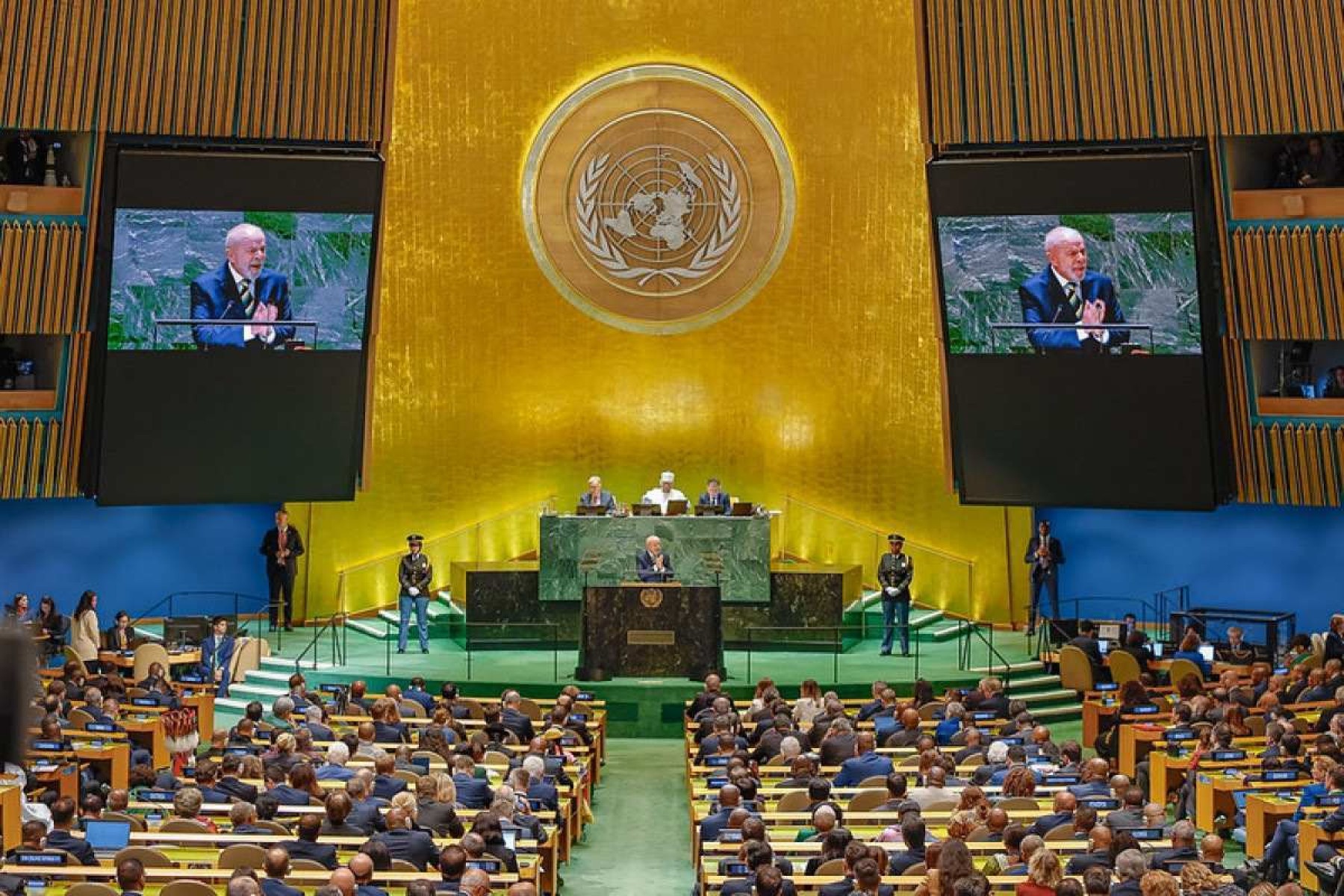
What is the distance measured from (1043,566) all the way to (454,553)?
765cm

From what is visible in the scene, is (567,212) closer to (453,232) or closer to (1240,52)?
(453,232)

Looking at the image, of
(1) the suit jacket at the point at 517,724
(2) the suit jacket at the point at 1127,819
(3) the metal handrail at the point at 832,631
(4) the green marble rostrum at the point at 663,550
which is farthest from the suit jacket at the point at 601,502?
(2) the suit jacket at the point at 1127,819

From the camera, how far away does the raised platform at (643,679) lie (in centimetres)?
1919

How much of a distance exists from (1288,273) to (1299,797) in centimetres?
908

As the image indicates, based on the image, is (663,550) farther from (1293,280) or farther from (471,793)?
(471,793)

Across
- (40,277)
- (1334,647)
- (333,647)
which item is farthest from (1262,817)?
(40,277)

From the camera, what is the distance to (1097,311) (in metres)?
20.4

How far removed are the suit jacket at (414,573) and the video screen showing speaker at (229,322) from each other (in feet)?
4.73

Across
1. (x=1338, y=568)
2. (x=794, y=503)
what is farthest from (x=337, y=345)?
(x=1338, y=568)

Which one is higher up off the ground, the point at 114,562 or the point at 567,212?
the point at 567,212

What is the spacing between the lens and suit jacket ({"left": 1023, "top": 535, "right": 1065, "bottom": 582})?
74.7 feet

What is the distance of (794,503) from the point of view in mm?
24672

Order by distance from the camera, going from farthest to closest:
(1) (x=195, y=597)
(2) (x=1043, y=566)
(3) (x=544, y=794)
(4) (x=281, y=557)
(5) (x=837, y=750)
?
1. (1) (x=195, y=597)
2. (2) (x=1043, y=566)
3. (4) (x=281, y=557)
4. (5) (x=837, y=750)
5. (3) (x=544, y=794)

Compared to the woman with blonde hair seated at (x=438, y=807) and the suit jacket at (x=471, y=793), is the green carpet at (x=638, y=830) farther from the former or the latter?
the woman with blonde hair seated at (x=438, y=807)
